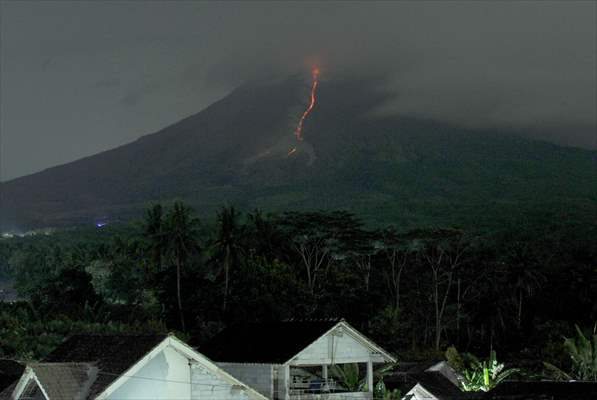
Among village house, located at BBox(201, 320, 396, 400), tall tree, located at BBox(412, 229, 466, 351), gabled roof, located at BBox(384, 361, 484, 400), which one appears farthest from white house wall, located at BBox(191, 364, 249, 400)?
tall tree, located at BBox(412, 229, 466, 351)

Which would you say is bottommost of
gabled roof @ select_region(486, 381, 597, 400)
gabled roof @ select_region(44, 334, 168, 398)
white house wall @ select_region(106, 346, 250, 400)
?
gabled roof @ select_region(486, 381, 597, 400)

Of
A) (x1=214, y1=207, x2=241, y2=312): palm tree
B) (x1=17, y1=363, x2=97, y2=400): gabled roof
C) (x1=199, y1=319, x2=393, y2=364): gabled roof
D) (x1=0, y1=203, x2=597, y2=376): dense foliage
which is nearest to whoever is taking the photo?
(x1=17, y1=363, x2=97, y2=400): gabled roof

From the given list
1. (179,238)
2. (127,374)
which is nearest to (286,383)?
(127,374)

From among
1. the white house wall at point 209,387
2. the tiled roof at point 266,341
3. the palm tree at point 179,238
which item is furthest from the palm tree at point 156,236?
the white house wall at point 209,387

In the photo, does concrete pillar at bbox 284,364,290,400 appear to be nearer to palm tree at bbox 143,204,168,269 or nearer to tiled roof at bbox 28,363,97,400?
tiled roof at bbox 28,363,97,400

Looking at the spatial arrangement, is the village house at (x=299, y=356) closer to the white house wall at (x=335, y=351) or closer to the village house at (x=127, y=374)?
the white house wall at (x=335, y=351)

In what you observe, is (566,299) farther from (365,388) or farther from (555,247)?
(365,388)
